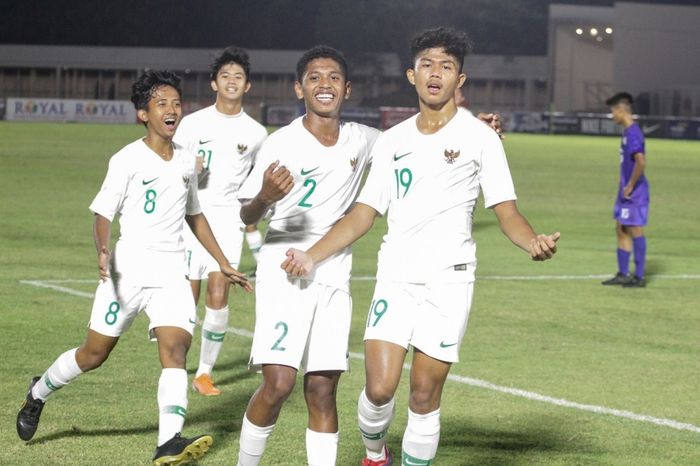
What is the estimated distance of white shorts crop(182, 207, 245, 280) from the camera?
10.2 meters

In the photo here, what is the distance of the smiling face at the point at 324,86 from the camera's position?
21.9 feet

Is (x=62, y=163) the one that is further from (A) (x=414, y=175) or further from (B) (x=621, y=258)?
(A) (x=414, y=175)

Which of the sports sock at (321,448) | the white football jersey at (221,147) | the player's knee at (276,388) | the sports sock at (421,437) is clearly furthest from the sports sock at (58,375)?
the white football jersey at (221,147)

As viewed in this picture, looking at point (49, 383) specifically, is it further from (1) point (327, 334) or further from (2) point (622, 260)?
(2) point (622, 260)

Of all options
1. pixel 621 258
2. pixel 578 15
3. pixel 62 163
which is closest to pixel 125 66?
pixel 578 15

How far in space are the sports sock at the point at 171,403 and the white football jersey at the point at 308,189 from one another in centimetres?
95

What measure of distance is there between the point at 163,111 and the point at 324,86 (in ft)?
4.29

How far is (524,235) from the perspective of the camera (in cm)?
621

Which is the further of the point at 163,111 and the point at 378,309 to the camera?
the point at 163,111

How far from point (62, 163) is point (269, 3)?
50.2 metres

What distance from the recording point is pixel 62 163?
1382 inches

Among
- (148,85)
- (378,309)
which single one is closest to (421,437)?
(378,309)

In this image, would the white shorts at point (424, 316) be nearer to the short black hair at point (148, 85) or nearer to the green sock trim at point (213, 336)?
the short black hair at point (148, 85)

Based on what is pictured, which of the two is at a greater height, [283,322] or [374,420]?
[283,322]
